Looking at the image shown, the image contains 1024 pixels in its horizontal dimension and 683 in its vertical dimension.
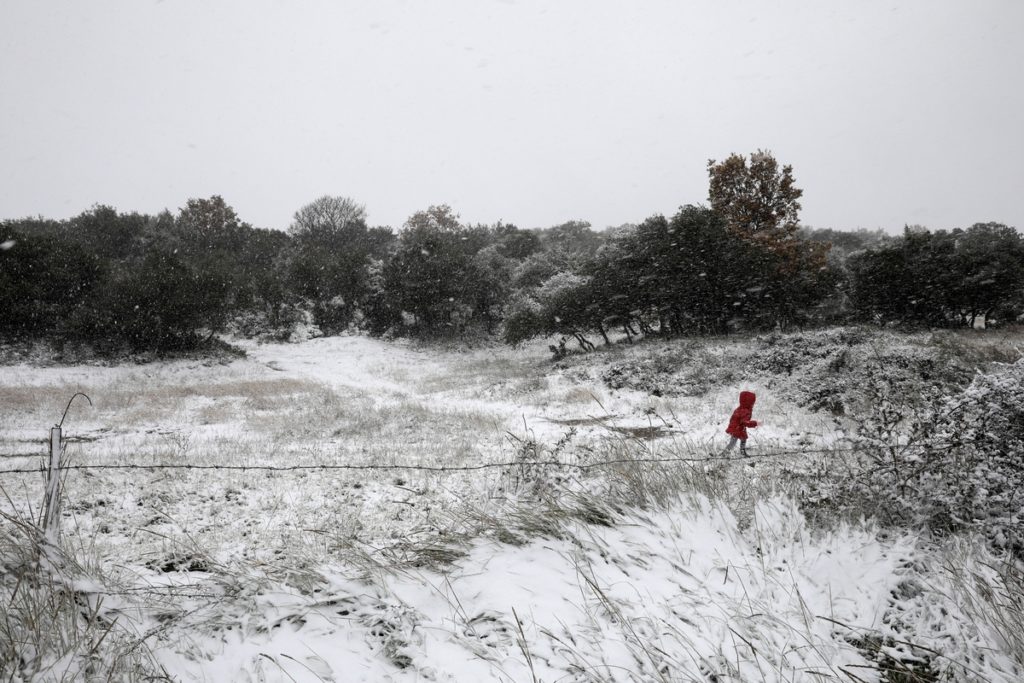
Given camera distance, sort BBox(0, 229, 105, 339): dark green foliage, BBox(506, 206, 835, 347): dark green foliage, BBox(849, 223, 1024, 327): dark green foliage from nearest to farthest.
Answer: BBox(849, 223, 1024, 327): dark green foliage → BBox(0, 229, 105, 339): dark green foliage → BBox(506, 206, 835, 347): dark green foliage

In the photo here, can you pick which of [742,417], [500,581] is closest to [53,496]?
[500,581]

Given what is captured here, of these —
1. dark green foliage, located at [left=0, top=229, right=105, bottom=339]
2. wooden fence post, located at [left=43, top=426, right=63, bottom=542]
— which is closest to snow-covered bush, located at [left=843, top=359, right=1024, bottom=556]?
wooden fence post, located at [left=43, top=426, right=63, bottom=542]

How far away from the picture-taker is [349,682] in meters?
2.42

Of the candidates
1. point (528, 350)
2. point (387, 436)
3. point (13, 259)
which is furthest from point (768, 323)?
point (13, 259)

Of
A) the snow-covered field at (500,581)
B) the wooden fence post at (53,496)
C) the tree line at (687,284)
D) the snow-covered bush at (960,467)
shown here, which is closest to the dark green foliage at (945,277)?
the tree line at (687,284)

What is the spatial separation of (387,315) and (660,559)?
35136mm

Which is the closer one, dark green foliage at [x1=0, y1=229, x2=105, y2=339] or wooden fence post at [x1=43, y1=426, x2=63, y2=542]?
wooden fence post at [x1=43, y1=426, x2=63, y2=542]

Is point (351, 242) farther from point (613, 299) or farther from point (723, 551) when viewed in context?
point (723, 551)

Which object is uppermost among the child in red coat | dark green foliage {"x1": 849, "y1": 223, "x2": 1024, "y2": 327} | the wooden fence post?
dark green foliage {"x1": 849, "y1": 223, "x2": 1024, "y2": 327}

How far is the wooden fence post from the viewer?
9.77ft

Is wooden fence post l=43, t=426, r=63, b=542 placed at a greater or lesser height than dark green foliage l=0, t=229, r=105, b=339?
lesser

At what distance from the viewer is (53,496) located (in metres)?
3.02

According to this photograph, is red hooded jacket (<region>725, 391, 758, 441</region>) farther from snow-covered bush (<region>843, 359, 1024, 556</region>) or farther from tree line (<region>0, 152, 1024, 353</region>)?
tree line (<region>0, 152, 1024, 353</region>)

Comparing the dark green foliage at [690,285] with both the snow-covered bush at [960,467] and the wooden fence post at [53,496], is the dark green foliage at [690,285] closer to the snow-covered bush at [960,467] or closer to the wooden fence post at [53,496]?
the snow-covered bush at [960,467]
